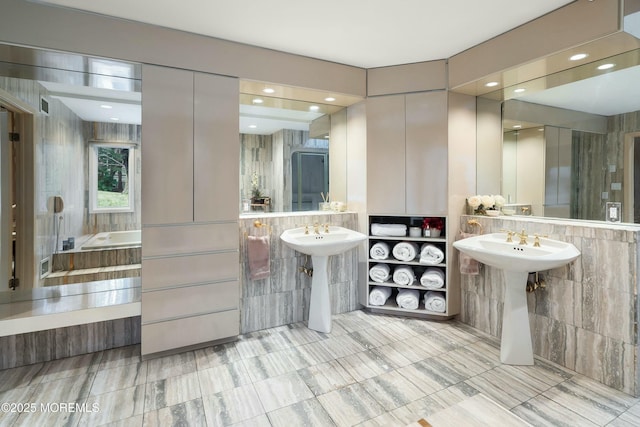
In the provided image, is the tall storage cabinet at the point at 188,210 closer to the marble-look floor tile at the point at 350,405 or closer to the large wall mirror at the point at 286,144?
the large wall mirror at the point at 286,144

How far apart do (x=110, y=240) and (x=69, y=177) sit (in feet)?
1.90

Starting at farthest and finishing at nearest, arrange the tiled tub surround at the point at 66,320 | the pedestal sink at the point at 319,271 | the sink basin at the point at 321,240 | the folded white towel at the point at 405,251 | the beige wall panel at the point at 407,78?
the folded white towel at the point at 405,251 → the beige wall panel at the point at 407,78 → the pedestal sink at the point at 319,271 → the sink basin at the point at 321,240 → the tiled tub surround at the point at 66,320

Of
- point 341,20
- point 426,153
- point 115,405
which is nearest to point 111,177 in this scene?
point 115,405

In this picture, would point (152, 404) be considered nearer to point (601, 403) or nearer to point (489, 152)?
point (601, 403)

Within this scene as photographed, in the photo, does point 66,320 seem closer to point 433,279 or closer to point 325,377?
point 325,377

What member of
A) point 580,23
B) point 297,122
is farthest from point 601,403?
point 297,122

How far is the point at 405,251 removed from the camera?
3.17 meters

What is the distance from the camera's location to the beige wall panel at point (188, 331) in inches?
97.0

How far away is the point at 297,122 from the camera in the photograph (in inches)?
135

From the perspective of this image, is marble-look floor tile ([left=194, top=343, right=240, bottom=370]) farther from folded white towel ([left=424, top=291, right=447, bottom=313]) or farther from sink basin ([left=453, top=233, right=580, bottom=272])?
sink basin ([left=453, top=233, right=580, bottom=272])

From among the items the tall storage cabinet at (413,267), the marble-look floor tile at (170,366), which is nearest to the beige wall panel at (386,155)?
the tall storage cabinet at (413,267)

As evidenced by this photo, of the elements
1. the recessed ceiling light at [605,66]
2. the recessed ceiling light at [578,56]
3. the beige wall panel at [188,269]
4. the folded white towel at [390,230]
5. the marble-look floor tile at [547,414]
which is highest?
the recessed ceiling light at [578,56]

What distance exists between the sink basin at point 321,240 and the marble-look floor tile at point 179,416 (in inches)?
51.5

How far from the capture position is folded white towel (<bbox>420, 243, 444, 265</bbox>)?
308 cm
